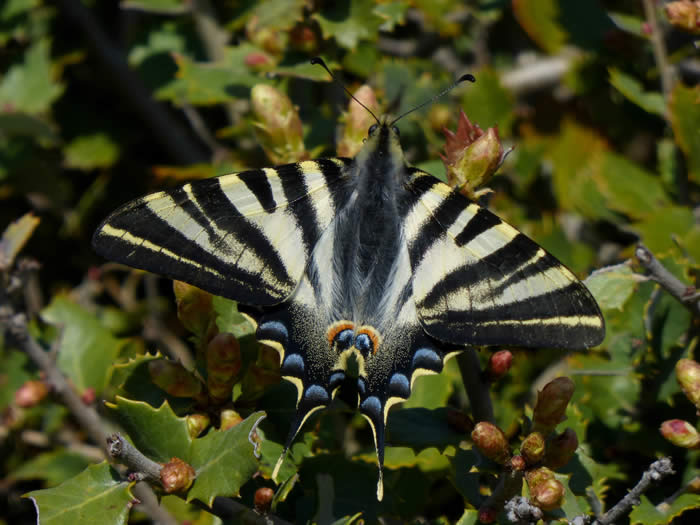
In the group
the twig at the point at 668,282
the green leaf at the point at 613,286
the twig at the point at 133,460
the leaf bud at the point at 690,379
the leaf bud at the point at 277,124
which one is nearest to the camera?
the twig at the point at 133,460

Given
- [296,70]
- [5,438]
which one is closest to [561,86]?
[296,70]

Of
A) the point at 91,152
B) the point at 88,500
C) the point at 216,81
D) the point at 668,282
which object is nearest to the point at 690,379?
the point at 668,282

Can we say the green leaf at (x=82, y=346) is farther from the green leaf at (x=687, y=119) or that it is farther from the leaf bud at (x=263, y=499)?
the green leaf at (x=687, y=119)

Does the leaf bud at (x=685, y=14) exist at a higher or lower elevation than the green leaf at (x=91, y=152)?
higher

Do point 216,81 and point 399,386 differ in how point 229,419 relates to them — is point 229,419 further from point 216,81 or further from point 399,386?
point 216,81

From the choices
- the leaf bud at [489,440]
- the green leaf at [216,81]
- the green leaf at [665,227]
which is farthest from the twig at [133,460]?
the green leaf at [665,227]

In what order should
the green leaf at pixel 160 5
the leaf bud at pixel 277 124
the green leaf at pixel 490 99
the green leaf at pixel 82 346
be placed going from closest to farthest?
the leaf bud at pixel 277 124
the green leaf at pixel 82 346
the green leaf at pixel 160 5
the green leaf at pixel 490 99
